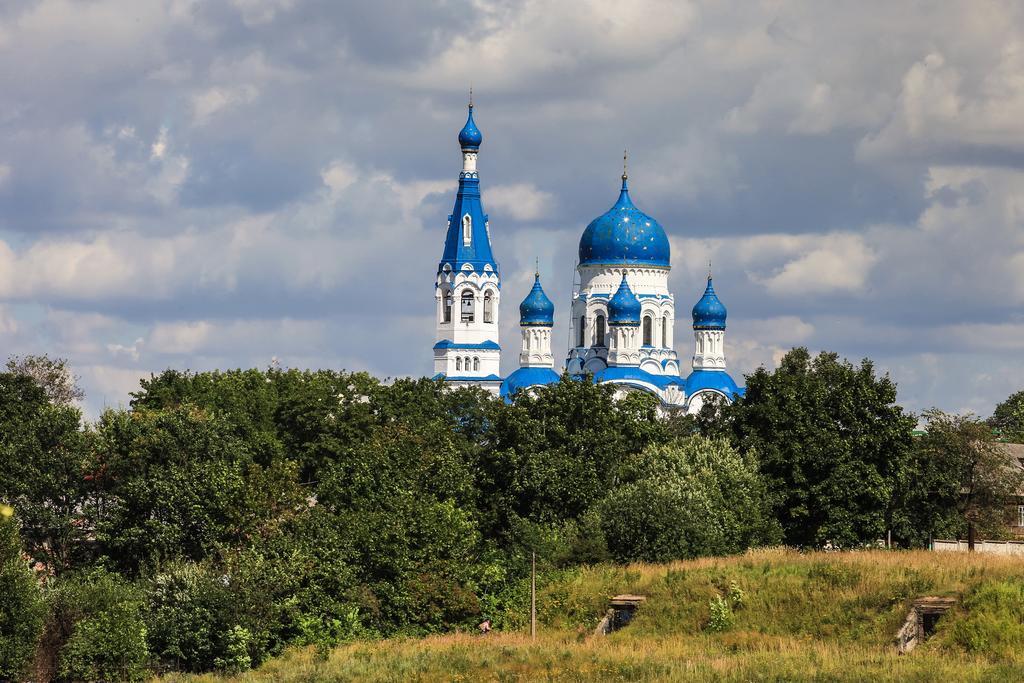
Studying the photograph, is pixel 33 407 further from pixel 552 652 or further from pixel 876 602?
pixel 876 602

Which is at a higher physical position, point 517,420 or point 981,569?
point 517,420

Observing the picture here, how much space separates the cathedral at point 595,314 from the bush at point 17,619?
85247 mm

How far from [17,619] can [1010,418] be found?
86173 millimetres

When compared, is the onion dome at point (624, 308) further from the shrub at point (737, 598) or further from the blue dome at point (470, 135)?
the shrub at point (737, 598)

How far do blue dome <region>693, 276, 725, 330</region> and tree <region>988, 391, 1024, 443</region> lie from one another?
22.9 metres

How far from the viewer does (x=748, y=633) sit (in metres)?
50.3

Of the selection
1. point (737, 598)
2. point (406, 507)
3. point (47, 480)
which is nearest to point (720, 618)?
point (737, 598)

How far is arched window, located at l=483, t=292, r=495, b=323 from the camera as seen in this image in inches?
5798

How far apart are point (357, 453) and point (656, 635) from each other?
62.8 feet

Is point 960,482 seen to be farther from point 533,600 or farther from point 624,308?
point 624,308

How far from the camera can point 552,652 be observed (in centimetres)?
4816

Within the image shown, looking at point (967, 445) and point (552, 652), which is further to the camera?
point (967, 445)

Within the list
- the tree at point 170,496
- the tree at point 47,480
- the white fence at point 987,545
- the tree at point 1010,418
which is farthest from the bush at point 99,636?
the tree at point 1010,418

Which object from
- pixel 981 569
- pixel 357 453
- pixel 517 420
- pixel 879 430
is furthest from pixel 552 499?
pixel 981 569
